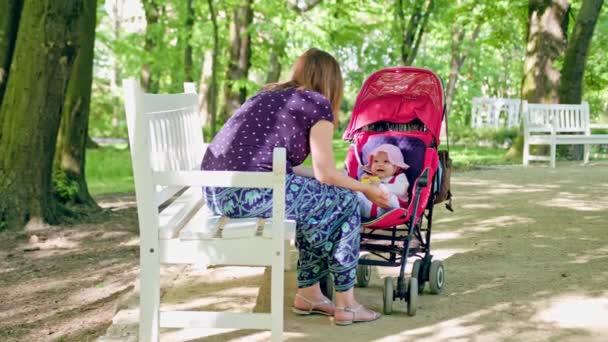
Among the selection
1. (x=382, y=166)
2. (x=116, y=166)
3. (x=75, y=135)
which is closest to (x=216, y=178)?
(x=382, y=166)

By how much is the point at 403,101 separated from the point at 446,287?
125cm

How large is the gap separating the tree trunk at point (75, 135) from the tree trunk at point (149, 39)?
437 inches

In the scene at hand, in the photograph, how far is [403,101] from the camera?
→ 6281 millimetres

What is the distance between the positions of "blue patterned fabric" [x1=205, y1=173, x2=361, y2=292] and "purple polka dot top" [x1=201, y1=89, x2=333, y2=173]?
143 millimetres

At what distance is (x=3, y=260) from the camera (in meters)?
7.42

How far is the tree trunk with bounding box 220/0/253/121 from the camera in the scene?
792 inches

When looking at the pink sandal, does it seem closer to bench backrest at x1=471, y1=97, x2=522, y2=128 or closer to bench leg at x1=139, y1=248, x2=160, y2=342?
bench leg at x1=139, y1=248, x2=160, y2=342

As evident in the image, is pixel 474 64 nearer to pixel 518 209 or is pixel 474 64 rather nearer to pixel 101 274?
pixel 518 209

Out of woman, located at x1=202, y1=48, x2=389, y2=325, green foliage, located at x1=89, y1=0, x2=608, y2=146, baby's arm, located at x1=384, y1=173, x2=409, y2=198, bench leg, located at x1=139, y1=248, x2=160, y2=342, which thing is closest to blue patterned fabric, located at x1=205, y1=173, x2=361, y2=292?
woman, located at x1=202, y1=48, x2=389, y2=325

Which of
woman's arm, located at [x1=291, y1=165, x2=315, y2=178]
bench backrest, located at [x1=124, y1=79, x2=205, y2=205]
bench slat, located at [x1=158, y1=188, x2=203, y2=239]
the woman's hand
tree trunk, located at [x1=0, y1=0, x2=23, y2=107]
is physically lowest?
bench slat, located at [x1=158, y1=188, x2=203, y2=239]

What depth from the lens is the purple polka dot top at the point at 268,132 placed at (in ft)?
Answer: 16.0

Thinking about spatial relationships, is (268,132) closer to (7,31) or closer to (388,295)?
(388,295)

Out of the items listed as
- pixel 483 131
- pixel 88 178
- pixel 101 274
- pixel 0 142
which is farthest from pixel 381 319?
pixel 483 131

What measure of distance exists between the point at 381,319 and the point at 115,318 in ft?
4.72
